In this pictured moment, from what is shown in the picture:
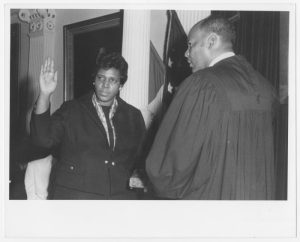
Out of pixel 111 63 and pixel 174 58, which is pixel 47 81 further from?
pixel 174 58

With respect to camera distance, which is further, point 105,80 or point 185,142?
point 105,80

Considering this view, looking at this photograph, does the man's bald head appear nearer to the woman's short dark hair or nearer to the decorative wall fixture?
the woman's short dark hair

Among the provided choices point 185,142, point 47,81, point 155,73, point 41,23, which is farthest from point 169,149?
point 41,23

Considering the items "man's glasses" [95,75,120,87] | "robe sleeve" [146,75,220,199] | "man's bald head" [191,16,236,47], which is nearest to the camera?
"robe sleeve" [146,75,220,199]

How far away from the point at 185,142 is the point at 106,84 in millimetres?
704

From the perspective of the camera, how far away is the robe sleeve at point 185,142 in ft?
4.93

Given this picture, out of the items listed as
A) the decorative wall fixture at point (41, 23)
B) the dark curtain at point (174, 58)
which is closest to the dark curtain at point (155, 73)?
the dark curtain at point (174, 58)

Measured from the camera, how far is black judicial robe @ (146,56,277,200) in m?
1.52

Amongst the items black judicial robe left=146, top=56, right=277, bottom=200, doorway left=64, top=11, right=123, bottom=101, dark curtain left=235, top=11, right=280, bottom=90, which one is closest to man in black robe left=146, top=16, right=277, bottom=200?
black judicial robe left=146, top=56, right=277, bottom=200

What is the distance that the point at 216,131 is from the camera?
5.14 feet

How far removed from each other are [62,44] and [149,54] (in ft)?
4.26
